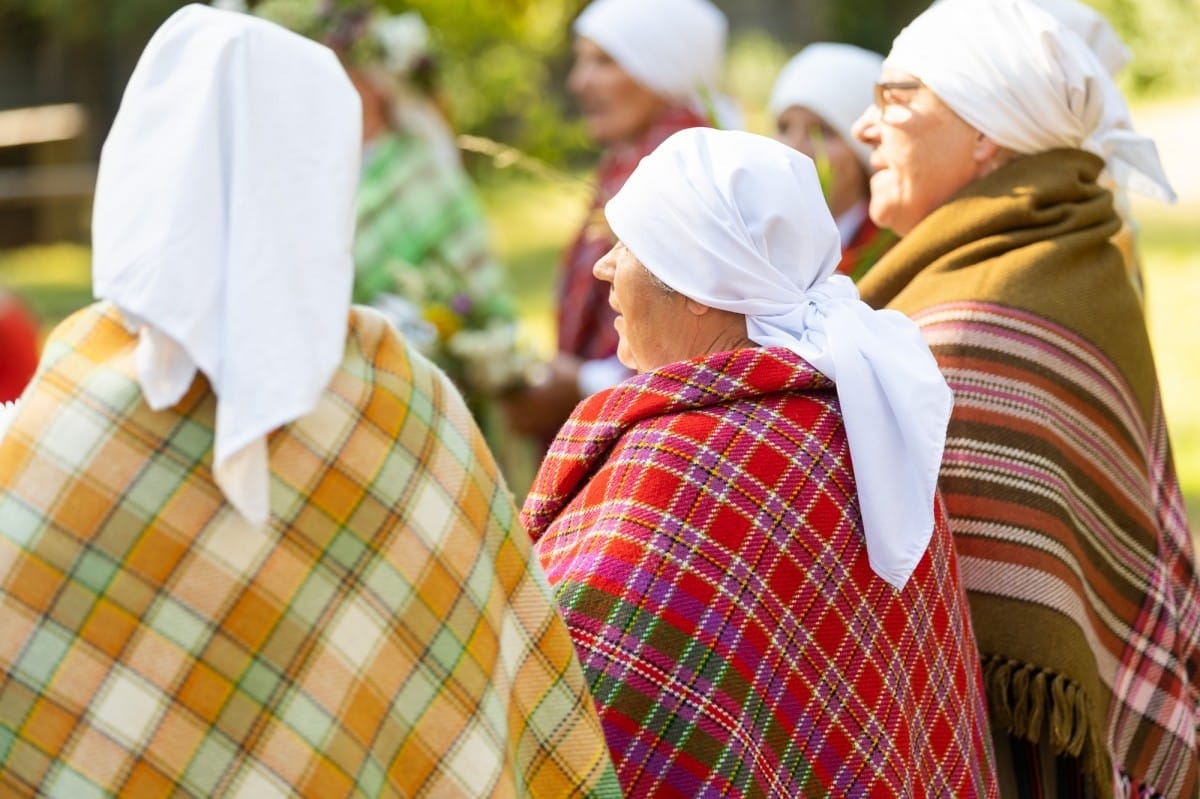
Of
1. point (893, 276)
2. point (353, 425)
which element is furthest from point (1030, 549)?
point (353, 425)

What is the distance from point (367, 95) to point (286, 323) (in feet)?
13.5

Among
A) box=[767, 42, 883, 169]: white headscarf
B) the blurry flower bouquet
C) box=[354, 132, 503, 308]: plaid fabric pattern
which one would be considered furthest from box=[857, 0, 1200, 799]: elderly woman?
box=[354, 132, 503, 308]: plaid fabric pattern

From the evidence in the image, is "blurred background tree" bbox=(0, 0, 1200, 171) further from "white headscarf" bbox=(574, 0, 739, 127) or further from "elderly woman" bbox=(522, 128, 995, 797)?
"elderly woman" bbox=(522, 128, 995, 797)

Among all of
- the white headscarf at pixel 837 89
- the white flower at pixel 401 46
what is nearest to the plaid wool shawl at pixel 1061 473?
the white headscarf at pixel 837 89

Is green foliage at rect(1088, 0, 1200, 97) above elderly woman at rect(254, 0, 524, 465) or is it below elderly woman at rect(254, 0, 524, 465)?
below

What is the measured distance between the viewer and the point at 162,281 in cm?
188

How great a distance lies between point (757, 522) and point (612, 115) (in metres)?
3.52

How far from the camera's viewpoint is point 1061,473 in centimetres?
322

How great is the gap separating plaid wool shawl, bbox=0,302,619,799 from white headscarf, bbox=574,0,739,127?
12.1 ft

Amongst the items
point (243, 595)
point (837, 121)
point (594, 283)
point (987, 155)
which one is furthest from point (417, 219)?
point (243, 595)

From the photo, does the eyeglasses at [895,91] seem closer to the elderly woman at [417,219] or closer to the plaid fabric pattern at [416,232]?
the elderly woman at [417,219]

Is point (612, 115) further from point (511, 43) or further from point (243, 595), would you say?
point (511, 43)

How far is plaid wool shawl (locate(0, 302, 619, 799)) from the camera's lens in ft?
6.41

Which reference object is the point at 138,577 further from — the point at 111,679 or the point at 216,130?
the point at 216,130
